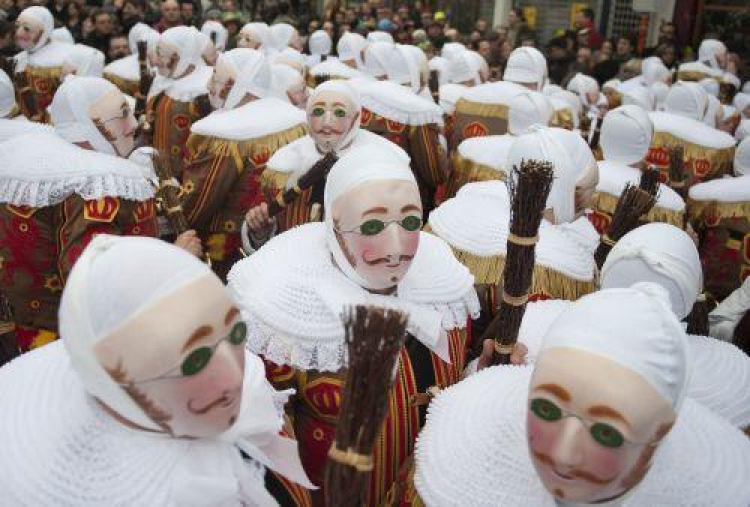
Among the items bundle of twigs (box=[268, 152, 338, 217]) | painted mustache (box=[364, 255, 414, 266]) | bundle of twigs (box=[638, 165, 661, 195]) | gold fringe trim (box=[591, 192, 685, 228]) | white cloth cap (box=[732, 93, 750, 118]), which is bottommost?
white cloth cap (box=[732, 93, 750, 118])

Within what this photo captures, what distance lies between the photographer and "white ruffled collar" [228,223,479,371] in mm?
2225

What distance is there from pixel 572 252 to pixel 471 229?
431mm

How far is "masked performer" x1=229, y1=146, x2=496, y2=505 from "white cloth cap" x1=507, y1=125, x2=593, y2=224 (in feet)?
2.49

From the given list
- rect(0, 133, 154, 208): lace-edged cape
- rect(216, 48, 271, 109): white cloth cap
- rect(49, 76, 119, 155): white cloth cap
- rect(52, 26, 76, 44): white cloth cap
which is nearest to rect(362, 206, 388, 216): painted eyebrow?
rect(0, 133, 154, 208): lace-edged cape

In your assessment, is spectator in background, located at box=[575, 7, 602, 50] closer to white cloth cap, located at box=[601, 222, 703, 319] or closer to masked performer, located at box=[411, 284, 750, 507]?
white cloth cap, located at box=[601, 222, 703, 319]

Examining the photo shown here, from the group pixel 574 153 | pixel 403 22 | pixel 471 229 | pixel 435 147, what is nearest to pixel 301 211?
pixel 471 229

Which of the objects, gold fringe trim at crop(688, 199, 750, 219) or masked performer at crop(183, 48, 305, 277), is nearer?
gold fringe trim at crop(688, 199, 750, 219)

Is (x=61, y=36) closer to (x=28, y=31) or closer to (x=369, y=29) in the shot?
(x=28, y=31)

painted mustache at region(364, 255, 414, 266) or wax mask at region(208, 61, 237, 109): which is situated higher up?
painted mustache at region(364, 255, 414, 266)

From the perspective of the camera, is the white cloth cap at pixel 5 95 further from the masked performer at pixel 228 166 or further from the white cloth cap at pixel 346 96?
the white cloth cap at pixel 346 96

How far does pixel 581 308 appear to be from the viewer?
1.62 metres

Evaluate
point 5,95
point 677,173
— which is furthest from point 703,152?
point 5,95

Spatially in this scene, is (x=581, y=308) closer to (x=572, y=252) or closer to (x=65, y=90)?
(x=572, y=252)

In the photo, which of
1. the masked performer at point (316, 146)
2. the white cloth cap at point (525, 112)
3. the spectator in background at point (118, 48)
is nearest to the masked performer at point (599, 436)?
the masked performer at point (316, 146)
